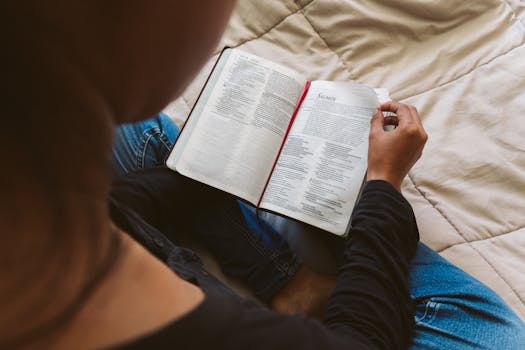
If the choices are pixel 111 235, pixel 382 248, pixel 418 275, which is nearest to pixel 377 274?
pixel 382 248

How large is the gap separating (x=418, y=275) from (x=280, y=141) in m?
0.30

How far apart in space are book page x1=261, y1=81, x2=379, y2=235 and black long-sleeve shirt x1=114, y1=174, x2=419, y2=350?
46mm

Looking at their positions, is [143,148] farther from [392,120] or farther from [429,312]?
[429,312]

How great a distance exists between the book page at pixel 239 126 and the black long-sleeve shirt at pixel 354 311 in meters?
0.18

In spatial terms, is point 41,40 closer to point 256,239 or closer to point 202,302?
point 202,302

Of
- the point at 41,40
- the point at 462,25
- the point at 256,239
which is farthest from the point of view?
the point at 462,25

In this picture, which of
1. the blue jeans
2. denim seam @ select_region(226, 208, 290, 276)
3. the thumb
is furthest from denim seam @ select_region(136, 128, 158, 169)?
the thumb

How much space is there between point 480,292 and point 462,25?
54 centimetres

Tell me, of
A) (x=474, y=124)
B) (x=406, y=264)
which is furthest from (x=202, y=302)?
(x=474, y=124)

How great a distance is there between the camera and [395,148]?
65 cm

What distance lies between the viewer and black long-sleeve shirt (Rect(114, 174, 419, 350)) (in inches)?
13.8

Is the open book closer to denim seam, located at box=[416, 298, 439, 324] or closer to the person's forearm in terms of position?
the person's forearm

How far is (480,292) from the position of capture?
24.8 inches

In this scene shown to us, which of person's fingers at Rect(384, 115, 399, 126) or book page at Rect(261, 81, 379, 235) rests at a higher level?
person's fingers at Rect(384, 115, 399, 126)
